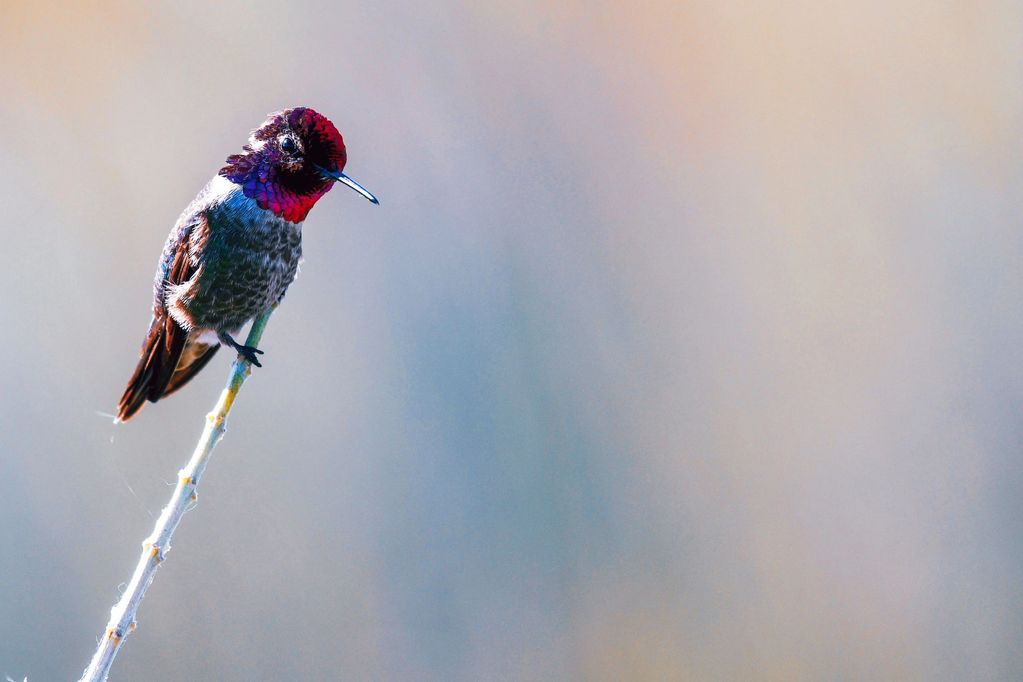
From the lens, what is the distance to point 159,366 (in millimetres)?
1240

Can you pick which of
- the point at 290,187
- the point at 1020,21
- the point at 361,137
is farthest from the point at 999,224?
the point at 290,187

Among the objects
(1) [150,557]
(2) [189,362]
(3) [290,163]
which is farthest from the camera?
(2) [189,362]

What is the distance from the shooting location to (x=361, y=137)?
7.96ft

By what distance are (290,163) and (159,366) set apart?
32cm

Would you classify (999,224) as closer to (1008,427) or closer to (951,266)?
(951,266)

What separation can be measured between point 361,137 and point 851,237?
4.32ft

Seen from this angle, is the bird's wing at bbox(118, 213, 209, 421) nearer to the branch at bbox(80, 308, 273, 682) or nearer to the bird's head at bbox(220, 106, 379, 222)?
the bird's head at bbox(220, 106, 379, 222)

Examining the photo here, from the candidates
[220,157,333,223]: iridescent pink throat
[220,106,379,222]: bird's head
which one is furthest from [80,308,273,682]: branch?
[220,157,333,223]: iridescent pink throat

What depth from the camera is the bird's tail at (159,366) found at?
1218 millimetres

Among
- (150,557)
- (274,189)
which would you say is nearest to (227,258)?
(274,189)

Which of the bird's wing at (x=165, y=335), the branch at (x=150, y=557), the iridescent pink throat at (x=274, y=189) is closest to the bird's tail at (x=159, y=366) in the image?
the bird's wing at (x=165, y=335)

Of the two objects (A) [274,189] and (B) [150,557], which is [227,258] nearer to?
(A) [274,189]

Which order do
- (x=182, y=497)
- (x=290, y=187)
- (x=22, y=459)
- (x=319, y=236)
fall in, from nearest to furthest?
(x=182, y=497)
(x=290, y=187)
(x=22, y=459)
(x=319, y=236)

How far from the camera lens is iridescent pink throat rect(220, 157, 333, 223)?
1.23 meters
